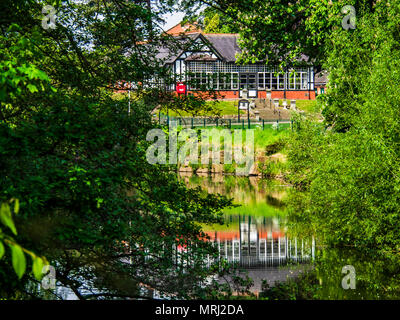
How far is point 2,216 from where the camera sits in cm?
298

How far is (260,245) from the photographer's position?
63.6 ft

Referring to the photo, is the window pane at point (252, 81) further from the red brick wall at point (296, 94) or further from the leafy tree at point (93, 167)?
the leafy tree at point (93, 167)

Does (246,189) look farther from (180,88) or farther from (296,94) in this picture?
(296,94)

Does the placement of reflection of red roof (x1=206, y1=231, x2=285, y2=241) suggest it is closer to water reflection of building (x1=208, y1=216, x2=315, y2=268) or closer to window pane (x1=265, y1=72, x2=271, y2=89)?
water reflection of building (x1=208, y1=216, x2=315, y2=268)

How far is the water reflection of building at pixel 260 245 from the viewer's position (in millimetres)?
17234

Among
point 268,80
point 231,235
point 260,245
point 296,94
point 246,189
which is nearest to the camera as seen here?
point 260,245

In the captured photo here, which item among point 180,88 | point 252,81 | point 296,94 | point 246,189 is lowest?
point 246,189

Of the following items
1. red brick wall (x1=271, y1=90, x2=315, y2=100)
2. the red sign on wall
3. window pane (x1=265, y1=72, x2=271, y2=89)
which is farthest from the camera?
window pane (x1=265, y1=72, x2=271, y2=89)

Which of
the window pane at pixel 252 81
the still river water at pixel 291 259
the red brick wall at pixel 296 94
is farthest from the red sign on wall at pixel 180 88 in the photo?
the window pane at pixel 252 81

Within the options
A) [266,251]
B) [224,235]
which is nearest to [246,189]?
[224,235]

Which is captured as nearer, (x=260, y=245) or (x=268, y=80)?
(x=260, y=245)

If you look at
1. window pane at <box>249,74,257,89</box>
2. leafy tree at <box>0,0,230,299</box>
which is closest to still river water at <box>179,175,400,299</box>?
leafy tree at <box>0,0,230,299</box>

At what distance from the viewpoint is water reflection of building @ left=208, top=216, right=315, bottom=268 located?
17234 mm

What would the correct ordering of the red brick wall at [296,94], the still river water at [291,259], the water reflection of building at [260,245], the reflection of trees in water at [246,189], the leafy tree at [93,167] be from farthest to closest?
the red brick wall at [296,94] → the reflection of trees in water at [246,189] → the water reflection of building at [260,245] → the still river water at [291,259] → the leafy tree at [93,167]
